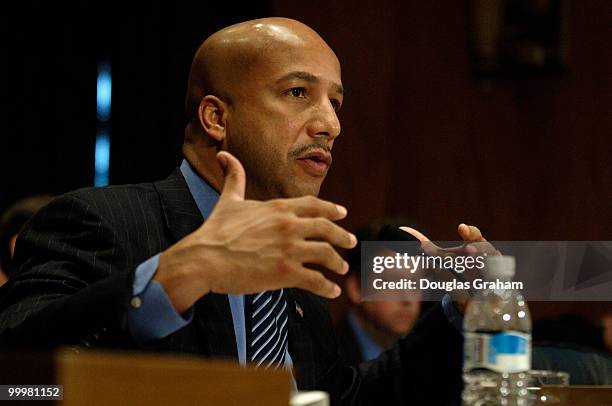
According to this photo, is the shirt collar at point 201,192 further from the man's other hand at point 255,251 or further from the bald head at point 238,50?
the man's other hand at point 255,251

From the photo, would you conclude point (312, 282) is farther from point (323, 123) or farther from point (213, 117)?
point (213, 117)

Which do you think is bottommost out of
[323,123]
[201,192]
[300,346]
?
[300,346]

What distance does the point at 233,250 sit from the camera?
122cm

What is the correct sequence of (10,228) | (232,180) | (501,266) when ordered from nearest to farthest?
A: 1. (232,180)
2. (501,266)
3. (10,228)

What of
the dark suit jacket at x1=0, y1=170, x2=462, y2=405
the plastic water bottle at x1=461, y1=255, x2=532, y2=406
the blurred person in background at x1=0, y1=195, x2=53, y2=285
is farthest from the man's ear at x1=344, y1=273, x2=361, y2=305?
the plastic water bottle at x1=461, y1=255, x2=532, y2=406

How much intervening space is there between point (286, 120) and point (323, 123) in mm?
75

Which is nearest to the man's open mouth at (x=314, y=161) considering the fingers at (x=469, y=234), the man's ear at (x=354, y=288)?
the fingers at (x=469, y=234)

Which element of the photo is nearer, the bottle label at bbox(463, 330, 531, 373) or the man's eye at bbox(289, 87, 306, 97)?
the bottle label at bbox(463, 330, 531, 373)

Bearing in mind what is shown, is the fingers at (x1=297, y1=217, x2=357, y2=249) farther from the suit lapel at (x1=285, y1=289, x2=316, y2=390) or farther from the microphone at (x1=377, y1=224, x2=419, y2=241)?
the suit lapel at (x1=285, y1=289, x2=316, y2=390)

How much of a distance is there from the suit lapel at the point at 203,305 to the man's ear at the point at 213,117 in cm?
16

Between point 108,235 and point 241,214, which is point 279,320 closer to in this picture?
point 108,235

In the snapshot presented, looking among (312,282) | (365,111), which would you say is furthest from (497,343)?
(365,111)

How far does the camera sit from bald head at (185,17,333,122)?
1.90m

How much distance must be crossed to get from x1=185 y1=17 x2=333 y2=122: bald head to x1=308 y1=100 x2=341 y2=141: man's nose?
14 cm
